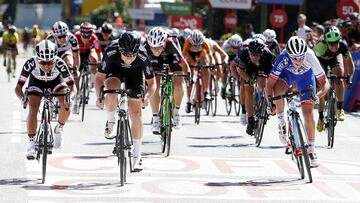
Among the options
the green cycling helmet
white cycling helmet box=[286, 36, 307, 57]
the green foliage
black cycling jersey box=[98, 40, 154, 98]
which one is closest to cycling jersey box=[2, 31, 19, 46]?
the green cycling helmet

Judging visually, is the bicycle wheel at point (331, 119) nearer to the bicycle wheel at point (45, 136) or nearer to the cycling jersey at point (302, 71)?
the cycling jersey at point (302, 71)

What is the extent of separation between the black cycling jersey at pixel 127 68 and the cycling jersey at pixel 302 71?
1753 millimetres

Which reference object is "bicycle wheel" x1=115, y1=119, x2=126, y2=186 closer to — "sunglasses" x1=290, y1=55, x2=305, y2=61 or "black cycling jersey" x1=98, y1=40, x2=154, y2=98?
"black cycling jersey" x1=98, y1=40, x2=154, y2=98

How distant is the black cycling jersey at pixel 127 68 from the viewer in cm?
1165

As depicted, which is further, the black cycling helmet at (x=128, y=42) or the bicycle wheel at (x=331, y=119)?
the bicycle wheel at (x=331, y=119)

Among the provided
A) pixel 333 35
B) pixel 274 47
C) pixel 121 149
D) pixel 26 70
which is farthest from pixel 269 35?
pixel 121 149

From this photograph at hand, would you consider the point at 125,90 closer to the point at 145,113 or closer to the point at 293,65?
the point at 293,65

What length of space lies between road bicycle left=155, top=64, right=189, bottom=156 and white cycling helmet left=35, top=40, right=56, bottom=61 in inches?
113

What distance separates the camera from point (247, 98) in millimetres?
16406

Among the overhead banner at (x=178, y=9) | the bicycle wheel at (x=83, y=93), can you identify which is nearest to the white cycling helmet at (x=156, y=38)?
the bicycle wheel at (x=83, y=93)

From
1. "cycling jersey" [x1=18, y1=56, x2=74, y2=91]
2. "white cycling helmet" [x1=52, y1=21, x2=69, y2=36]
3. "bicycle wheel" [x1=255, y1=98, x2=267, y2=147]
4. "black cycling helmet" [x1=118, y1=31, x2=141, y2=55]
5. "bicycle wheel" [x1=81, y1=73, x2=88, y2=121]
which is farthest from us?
"bicycle wheel" [x1=81, y1=73, x2=88, y2=121]

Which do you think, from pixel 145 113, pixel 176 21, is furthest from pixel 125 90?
pixel 176 21

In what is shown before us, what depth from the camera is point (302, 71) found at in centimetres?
1273

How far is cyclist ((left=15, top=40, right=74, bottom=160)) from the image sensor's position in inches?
452
